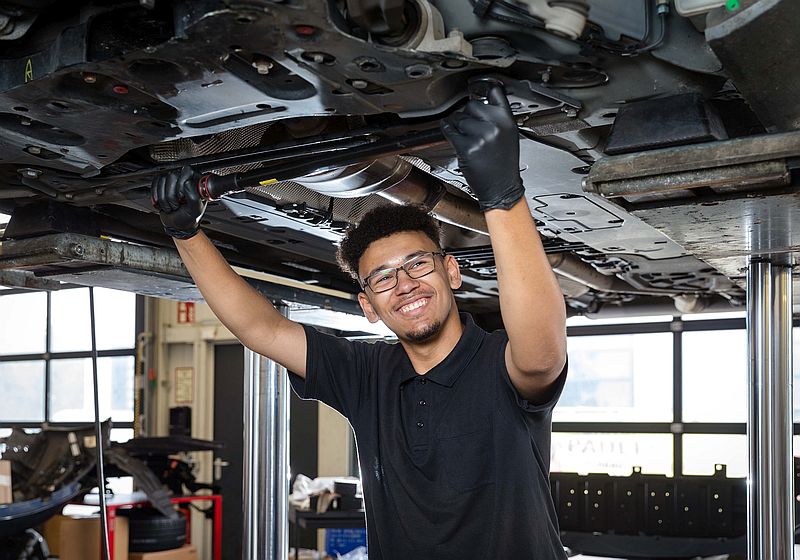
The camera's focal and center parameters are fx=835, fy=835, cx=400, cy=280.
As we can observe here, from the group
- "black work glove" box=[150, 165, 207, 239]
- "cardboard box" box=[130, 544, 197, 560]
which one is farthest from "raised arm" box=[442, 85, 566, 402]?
"cardboard box" box=[130, 544, 197, 560]

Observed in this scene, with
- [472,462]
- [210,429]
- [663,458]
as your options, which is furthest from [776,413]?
[210,429]

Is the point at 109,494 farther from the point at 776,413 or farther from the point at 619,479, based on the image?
the point at 776,413

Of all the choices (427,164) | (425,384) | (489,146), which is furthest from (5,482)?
(489,146)

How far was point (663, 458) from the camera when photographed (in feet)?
22.4

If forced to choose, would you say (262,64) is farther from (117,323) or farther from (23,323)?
(23,323)

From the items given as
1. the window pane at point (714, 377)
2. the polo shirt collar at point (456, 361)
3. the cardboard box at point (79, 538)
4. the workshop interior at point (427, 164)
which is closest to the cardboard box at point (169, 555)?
the cardboard box at point (79, 538)

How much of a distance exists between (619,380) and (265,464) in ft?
16.1

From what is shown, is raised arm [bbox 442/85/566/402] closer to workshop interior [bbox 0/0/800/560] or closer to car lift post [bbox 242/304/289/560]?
workshop interior [bbox 0/0/800/560]

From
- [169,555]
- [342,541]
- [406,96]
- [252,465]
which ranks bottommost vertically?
[342,541]

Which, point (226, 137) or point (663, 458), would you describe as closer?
point (226, 137)

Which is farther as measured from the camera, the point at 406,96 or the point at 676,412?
the point at 676,412

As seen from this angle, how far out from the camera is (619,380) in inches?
285

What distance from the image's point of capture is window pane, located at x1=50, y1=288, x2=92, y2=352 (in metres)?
10.3

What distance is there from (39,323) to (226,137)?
32.4 ft
